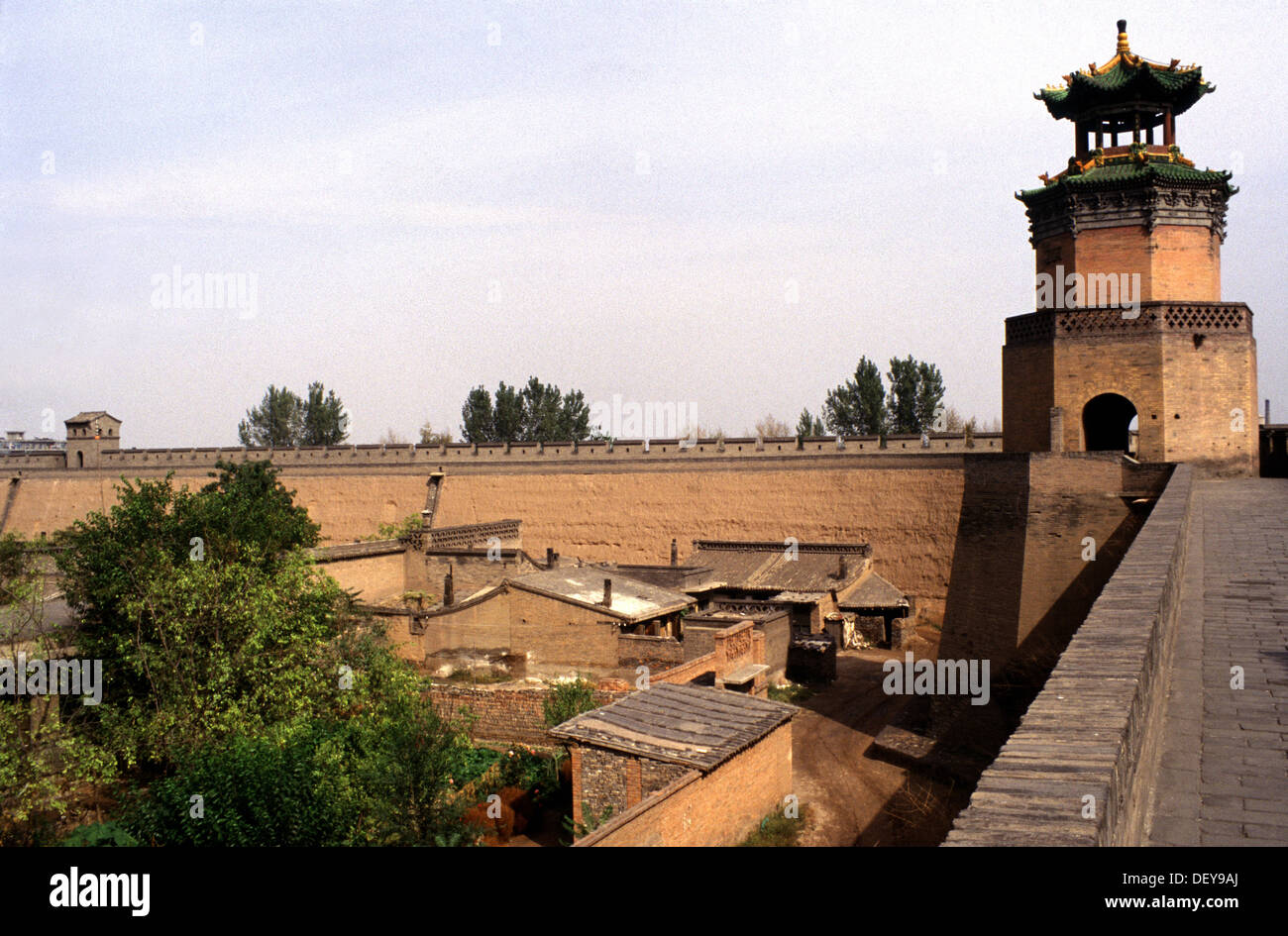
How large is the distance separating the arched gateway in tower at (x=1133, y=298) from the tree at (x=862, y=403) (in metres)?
26.8

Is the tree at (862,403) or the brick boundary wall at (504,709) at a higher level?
the tree at (862,403)

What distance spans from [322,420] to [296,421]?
8.68 ft

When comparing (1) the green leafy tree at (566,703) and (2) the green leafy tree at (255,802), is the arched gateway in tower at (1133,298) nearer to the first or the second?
(1) the green leafy tree at (566,703)

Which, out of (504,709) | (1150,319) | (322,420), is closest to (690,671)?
(504,709)

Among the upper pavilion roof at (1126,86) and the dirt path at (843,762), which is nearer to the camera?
the dirt path at (843,762)

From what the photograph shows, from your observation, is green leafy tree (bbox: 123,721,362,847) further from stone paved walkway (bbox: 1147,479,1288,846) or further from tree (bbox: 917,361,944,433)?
tree (bbox: 917,361,944,433)

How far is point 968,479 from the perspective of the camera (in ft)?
65.0

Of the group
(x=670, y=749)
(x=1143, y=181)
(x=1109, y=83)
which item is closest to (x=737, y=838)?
(x=670, y=749)

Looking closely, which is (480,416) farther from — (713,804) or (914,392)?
(713,804)

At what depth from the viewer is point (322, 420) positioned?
193 feet

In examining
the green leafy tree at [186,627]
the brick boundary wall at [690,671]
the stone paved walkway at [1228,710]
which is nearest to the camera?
the stone paved walkway at [1228,710]

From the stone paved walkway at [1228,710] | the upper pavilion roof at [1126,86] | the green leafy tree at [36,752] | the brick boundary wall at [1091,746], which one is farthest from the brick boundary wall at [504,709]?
the upper pavilion roof at [1126,86]

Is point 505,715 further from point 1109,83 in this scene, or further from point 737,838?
point 1109,83

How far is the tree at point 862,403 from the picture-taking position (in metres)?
46.3
